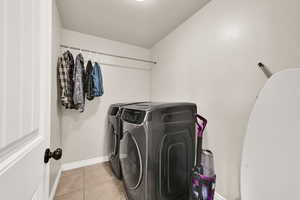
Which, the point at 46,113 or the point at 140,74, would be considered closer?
the point at 46,113

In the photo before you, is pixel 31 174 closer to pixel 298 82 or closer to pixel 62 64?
pixel 298 82

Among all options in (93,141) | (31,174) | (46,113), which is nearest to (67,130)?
(93,141)

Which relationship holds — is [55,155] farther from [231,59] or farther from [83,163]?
[83,163]

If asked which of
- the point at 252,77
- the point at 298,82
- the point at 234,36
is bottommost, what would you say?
the point at 298,82

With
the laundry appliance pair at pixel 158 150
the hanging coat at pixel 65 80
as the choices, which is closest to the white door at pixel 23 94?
the laundry appliance pair at pixel 158 150

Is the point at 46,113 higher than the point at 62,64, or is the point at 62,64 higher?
the point at 62,64

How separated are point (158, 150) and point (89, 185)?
115 cm

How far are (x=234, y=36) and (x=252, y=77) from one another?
0.43 m

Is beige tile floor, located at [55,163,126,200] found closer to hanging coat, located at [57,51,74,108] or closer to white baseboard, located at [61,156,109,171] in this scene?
white baseboard, located at [61,156,109,171]

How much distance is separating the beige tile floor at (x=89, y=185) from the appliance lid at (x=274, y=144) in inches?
49.7

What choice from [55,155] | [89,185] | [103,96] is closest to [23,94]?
[55,155]

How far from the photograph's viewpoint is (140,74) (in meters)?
2.46

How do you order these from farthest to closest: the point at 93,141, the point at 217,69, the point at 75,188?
the point at 93,141, the point at 75,188, the point at 217,69

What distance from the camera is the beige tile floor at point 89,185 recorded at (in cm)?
133
